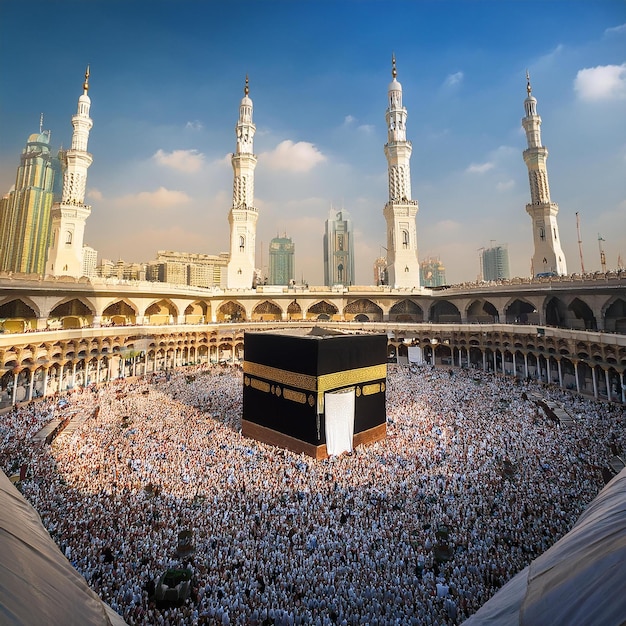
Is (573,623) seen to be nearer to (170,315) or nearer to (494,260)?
(170,315)

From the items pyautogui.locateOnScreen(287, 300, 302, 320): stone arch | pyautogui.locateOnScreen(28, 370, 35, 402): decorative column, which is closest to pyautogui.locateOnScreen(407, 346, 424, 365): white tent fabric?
pyautogui.locateOnScreen(287, 300, 302, 320): stone arch

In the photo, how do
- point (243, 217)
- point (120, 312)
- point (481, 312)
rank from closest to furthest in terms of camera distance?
point (120, 312) < point (481, 312) < point (243, 217)

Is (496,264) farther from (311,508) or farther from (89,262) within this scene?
(89,262)

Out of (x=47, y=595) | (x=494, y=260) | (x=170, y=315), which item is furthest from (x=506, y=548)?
(x=494, y=260)

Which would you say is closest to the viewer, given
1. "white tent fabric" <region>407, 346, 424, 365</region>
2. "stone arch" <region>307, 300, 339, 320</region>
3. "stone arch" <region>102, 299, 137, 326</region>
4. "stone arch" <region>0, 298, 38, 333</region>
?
"stone arch" <region>0, 298, 38, 333</region>

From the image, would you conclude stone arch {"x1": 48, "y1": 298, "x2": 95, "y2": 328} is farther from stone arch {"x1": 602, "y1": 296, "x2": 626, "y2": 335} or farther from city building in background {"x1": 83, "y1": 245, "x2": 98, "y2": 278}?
city building in background {"x1": 83, "y1": 245, "x2": 98, "y2": 278}

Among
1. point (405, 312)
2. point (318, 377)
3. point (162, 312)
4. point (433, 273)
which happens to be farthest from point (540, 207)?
point (433, 273)
